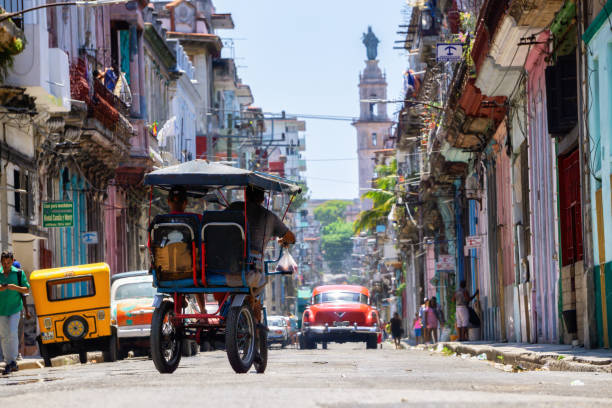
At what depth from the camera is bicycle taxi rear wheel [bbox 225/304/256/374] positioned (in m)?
12.8

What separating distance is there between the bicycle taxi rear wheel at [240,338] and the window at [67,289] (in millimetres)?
7336

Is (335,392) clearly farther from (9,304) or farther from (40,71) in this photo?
(40,71)

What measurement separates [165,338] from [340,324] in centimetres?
2455

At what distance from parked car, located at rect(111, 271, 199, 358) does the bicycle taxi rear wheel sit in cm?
917

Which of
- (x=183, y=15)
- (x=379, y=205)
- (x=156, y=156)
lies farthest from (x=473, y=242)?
(x=379, y=205)

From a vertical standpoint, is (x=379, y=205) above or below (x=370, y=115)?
below

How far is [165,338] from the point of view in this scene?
13.2m

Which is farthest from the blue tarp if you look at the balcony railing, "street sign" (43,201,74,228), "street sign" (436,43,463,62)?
"street sign" (436,43,463,62)

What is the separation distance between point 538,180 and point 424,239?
29.4 metres

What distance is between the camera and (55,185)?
31672 mm

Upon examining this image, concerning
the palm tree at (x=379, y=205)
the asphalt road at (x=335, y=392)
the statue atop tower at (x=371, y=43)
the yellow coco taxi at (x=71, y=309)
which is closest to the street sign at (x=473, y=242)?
the yellow coco taxi at (x=71, y=309)

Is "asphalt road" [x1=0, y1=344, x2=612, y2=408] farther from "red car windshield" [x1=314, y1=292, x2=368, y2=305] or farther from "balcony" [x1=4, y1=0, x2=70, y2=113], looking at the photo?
"red car windshield" [x1=314, y1=292, x2=368, y2=305]

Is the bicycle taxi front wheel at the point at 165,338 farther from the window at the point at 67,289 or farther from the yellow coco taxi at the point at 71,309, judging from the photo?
the window at the point at 67,289

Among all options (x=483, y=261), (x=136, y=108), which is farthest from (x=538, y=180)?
(x=136, y=108)
